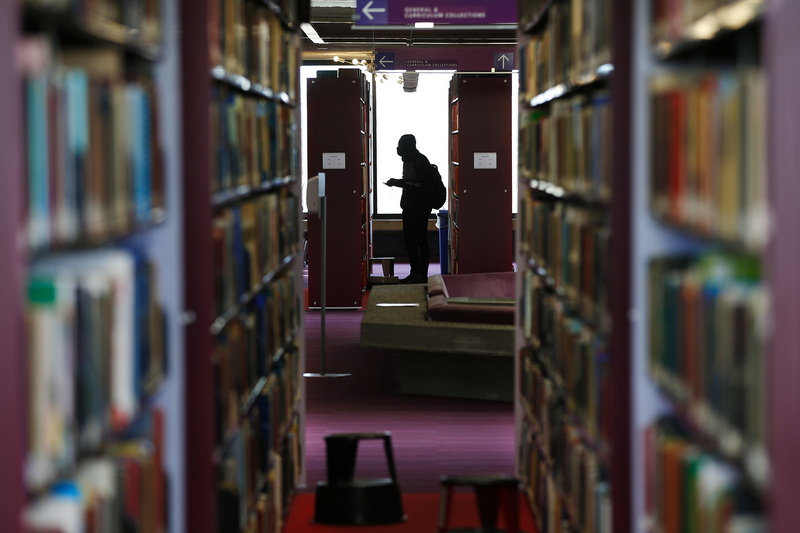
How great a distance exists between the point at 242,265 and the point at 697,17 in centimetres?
183

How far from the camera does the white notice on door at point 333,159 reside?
10680mm

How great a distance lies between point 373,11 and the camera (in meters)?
7.59

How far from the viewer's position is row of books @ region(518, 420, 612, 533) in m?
3.14

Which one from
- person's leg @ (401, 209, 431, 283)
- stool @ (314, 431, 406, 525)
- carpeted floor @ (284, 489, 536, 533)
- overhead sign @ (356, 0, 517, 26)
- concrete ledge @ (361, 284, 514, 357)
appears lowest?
carpeted floor @ (284, 489, 536, 533)

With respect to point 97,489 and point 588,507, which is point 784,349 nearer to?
point 97,489

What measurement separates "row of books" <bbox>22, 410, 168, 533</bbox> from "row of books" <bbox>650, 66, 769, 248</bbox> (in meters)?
1.22

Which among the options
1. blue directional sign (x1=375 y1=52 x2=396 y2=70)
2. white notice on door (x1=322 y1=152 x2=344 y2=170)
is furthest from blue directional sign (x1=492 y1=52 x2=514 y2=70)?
white notice on door (x1=322 y1=152 x2=344 y2=170)

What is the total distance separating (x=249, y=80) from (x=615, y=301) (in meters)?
1.64

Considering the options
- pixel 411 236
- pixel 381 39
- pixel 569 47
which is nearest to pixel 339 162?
pixel 411 236

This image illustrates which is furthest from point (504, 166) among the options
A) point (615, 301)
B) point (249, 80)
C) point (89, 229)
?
point (89, 229)

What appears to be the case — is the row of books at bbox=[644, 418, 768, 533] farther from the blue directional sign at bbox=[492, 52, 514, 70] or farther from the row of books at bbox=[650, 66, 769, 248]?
the blue directional sign at bbox=[492, 52, 514, 70]

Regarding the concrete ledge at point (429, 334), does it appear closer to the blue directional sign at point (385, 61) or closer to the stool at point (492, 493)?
the stool at point (492, 493)

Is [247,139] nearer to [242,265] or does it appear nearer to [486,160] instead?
[242,265]

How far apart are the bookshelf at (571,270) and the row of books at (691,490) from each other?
7.7 inches
